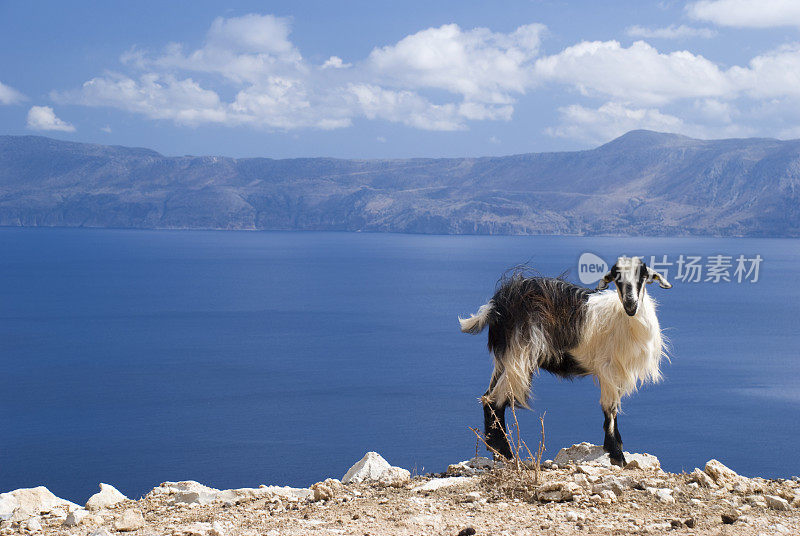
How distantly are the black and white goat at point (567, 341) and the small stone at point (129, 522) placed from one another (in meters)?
2.89

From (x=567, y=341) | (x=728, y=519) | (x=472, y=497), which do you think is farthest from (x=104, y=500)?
(x=728, y=519)

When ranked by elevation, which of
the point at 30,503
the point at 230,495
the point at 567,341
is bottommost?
the point at 30,503

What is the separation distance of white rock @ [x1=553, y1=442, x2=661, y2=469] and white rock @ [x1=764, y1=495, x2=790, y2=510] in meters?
1.50

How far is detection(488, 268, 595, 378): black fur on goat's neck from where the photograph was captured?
7121mm

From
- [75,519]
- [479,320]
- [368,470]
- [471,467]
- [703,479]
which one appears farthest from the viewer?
[368,470]

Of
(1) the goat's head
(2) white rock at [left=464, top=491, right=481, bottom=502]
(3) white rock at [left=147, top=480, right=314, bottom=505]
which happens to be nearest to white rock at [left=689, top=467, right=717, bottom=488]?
(1) the goat's head

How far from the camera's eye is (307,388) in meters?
38.2

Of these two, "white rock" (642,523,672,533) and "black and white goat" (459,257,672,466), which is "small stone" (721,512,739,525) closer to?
"white rock" (642,523,672,533)

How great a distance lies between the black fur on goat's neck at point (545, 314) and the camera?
23.4 feet

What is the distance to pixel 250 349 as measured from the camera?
156ft

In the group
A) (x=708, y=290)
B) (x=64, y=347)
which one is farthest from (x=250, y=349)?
(x=708, y=290)

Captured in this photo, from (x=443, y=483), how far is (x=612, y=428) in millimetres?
1778

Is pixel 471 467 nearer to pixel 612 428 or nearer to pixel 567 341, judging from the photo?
pixel 612 428

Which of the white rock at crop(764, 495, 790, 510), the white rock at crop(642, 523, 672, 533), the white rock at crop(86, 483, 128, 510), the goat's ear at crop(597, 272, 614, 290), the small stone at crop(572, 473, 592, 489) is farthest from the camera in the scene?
the goat's ear at crop(597, 272, 614, 290)
